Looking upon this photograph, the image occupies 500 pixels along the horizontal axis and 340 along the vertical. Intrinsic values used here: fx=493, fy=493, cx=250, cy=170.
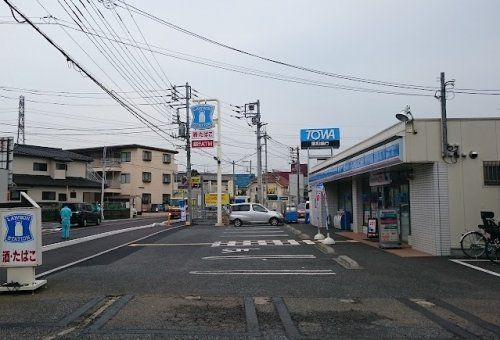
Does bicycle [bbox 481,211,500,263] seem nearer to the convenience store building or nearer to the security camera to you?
the convenience store building

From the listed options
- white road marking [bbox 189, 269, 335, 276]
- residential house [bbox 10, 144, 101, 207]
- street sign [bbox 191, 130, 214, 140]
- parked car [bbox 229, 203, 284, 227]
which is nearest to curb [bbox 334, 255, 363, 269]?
white road marking [bbox 189, 269, 335, 276]

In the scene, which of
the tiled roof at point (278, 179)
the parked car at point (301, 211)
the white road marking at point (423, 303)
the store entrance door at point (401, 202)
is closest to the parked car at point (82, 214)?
the parked car at point (301, 211)

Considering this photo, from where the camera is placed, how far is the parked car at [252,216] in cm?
3397

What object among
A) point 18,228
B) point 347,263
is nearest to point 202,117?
point 347,263

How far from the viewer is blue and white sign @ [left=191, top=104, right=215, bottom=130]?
111ft

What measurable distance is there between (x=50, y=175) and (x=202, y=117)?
23436 mm

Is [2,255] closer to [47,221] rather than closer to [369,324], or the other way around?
[369,324]

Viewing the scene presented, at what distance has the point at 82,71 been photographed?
13766mm

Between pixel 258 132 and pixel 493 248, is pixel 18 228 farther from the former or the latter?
pixel 258 132

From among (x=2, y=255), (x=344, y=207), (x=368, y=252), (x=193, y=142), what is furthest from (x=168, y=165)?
(x=2, y=255)

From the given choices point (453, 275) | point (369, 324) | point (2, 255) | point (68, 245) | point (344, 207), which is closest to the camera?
point (369, 324)

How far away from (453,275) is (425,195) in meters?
4.52

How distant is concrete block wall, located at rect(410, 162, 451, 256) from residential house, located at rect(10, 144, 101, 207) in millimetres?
38106

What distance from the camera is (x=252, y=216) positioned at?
112ft
